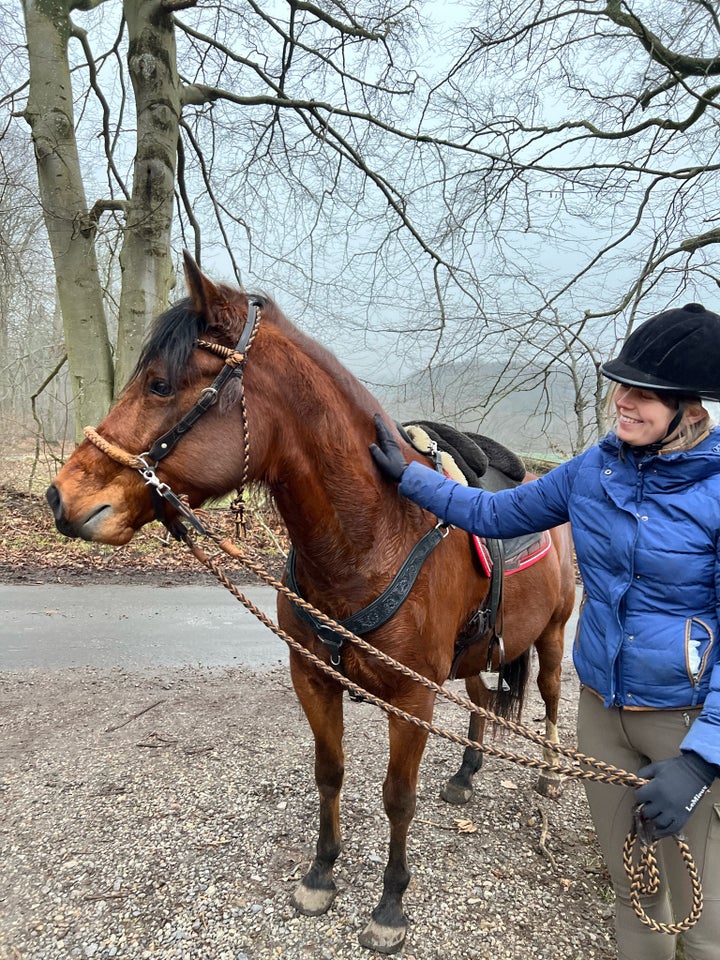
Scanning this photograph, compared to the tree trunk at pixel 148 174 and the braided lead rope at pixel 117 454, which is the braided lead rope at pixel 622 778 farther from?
the tree trunk at pixel 148 174

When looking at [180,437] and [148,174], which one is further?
[148,174]

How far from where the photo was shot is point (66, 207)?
7.63 m

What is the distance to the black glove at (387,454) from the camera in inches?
75.9

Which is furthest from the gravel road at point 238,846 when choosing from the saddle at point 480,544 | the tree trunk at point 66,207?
the tree trunk at point 66,207

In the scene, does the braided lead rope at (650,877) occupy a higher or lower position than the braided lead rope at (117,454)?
lower

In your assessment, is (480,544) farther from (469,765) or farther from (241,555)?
(469,765)

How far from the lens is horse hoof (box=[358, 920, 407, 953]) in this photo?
2146mm

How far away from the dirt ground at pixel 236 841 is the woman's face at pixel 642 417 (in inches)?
81.4

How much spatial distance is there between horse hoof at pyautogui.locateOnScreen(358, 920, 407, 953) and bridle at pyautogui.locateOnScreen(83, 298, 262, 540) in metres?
1.79

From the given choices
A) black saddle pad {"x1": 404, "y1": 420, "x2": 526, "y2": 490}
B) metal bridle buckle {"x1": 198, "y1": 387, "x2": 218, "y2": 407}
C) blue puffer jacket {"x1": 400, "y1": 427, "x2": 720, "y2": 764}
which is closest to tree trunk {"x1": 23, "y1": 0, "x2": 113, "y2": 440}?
black saddle pad {"x1": 404, "y1": 420, "x2": 526, "y2": 490}

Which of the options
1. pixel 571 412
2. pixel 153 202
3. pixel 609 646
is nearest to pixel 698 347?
pixel 609 646

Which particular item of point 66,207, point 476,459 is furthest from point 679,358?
point 66,207

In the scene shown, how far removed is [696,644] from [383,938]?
1.73 metres

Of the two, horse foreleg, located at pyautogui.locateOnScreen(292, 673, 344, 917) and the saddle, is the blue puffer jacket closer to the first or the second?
the saddle
